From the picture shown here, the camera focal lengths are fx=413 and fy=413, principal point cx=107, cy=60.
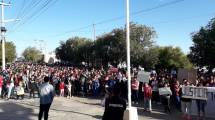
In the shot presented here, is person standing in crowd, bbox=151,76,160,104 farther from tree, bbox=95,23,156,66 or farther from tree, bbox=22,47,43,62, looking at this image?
tree, bbox=22,47,43,62

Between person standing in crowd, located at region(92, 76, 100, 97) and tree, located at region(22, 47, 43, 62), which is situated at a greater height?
tree, located at region(22, 47, 43, 62)

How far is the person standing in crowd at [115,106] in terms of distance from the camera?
27.3ft

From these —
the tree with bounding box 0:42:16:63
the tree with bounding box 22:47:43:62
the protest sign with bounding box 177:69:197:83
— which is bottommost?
the protest sign with bounding box 177:69:197:83

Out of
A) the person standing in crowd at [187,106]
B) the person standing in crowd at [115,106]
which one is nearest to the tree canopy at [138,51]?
the person standing in crowd at [187,106]

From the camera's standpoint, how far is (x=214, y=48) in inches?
1788

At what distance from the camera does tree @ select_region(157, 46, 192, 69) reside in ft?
210

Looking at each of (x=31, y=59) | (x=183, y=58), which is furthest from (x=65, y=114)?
(x=31, y=59)

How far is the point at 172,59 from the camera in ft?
213

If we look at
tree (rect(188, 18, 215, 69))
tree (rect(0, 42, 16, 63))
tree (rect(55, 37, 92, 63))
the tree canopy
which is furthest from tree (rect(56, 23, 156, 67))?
tree (rect(0, 42, 16, 63))

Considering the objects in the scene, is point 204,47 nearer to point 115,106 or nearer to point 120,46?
point 120,46

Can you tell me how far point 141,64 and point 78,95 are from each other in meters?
34.0

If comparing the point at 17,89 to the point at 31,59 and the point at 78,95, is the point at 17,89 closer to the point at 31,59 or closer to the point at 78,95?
the point at 78,95

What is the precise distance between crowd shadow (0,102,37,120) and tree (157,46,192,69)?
1753 inches

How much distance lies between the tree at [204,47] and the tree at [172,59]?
14003 millimetres
